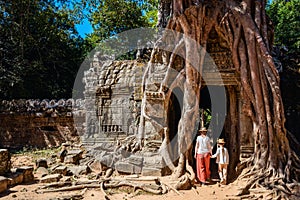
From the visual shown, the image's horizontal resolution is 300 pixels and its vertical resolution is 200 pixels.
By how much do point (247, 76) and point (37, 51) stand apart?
39.1 ft

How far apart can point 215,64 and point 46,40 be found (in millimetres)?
10761

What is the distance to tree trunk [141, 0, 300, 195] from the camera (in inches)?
223

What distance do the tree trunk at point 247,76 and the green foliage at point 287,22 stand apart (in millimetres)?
4883

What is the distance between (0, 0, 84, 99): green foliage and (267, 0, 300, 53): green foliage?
976 centimetres

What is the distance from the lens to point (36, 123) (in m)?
A: 11.7

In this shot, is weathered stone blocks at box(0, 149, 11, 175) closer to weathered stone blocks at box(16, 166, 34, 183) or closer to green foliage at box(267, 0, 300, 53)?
weathered stone blocks at box(16, 166, 34, 183)

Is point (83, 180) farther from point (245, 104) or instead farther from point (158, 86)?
point (245, 104)

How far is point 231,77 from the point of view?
259 inches

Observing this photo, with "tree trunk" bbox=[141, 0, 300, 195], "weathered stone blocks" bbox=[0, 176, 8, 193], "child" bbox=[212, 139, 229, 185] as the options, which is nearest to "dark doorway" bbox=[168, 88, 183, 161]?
"tree trunk" bbox=[141, 0, 300, 195]

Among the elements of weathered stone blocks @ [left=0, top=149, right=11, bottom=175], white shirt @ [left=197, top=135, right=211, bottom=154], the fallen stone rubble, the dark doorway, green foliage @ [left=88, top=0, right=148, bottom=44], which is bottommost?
the fallen stone rubble

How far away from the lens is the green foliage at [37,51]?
12.3 m

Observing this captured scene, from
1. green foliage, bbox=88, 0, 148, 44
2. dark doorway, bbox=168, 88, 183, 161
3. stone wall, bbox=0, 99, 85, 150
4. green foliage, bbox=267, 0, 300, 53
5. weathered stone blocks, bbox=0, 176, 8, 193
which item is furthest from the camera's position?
green foliage, bbox=88, 0, 148, 44

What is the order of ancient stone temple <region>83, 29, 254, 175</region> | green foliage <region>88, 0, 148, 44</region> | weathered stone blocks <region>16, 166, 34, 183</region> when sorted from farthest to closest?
green foliage <region>88, 0, 148, 44</region> < ancient stone temple <region>83, 29, 254, 175</region> < weathered stone blocks <region>16, 166, 34, 183</region>

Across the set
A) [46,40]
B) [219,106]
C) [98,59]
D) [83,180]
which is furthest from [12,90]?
[219,106]
